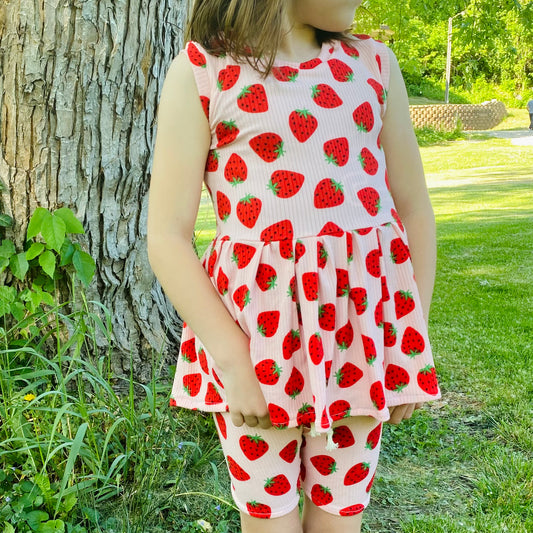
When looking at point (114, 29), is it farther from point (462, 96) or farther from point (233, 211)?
point (462, 96)

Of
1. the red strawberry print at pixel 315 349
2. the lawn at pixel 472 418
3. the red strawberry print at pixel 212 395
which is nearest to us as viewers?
the red strawberry print at pixel 315 349

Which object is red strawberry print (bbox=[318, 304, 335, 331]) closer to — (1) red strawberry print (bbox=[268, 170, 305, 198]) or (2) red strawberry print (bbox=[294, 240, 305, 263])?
(2) red strawberry print (bbox=[294, 240, 305, 263])

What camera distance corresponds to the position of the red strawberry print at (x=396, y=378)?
4.39 feet

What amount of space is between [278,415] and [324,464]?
23cm

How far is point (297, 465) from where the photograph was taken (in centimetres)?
139

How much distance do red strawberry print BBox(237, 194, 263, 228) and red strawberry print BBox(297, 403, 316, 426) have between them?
358mm

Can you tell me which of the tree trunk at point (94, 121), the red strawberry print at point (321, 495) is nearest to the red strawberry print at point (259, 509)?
the red strawberry print at point (321, 495)

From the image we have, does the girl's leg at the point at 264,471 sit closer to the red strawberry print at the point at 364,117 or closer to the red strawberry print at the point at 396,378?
the red strawberry print at the point at 396,378

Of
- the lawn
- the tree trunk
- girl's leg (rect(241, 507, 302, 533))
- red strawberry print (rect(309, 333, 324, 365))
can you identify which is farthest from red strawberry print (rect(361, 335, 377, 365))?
the tree trunk

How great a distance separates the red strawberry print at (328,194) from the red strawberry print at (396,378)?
0.35 meters

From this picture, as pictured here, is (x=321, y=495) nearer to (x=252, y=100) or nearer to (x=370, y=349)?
(x=370, y=349)

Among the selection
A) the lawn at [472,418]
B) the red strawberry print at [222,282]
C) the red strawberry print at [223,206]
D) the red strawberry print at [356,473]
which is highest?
the red strawberry print at [223,206]

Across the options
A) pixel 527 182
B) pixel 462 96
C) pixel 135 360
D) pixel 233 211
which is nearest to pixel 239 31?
pixel 233 211

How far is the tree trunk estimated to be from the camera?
2.21 m
